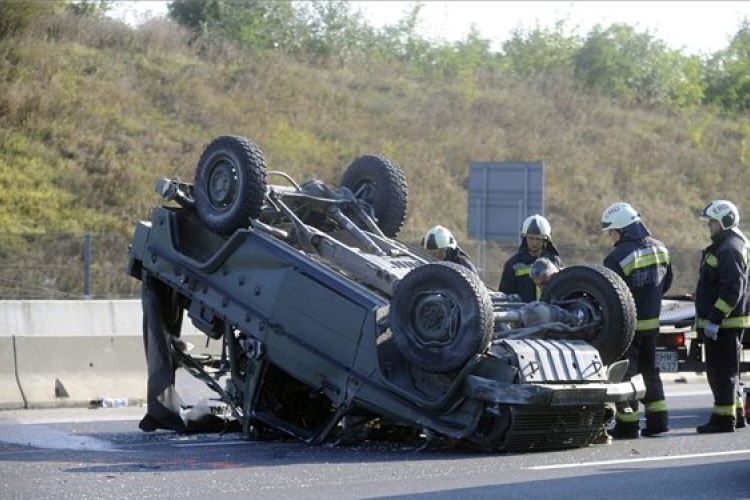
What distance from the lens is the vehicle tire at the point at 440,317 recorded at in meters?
9.42

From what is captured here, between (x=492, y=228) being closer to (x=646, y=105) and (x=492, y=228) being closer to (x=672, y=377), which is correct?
(x=672, y=377)

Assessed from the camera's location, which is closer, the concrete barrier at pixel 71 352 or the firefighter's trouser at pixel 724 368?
the firefighter's trouser at pixel 724 368

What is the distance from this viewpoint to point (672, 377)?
1781cm

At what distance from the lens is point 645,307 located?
11320 mm

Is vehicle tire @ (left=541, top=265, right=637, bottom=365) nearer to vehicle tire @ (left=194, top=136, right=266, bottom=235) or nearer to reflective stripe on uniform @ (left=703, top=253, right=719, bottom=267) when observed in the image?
reflective stripe on uniform @ (left=703, top=253, right=719, bottom=267)

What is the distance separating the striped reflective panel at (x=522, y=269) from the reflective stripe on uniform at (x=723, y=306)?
1487mm

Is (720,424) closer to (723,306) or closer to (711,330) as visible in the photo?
(711,330)

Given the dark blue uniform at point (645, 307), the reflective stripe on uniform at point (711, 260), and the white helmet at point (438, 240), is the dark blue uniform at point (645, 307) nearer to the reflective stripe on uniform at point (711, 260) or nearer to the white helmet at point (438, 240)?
the reflective stripe on uniform at point (711, 260)

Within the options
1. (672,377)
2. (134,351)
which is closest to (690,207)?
A: (672,377)

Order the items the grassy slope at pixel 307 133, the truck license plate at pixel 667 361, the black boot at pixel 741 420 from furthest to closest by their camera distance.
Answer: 1. the grassy slope at pixel 307 133
2. the truck license plate at pixel 667 361
3. the black boot at pixel 741 420

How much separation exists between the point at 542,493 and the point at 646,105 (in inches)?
1537

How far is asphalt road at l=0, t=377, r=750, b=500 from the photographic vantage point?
7.89 m

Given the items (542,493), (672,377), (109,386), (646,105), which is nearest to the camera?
(542,493)

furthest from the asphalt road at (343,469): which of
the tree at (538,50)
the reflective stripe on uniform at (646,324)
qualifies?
the tree at (538,50)
